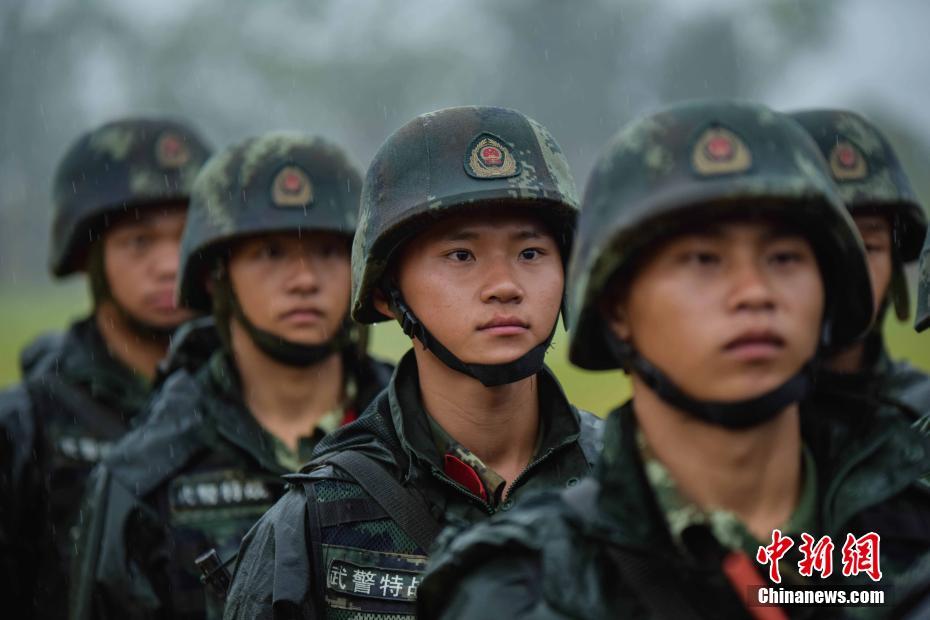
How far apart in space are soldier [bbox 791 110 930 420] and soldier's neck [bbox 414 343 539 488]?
1887mm

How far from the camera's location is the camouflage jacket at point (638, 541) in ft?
10.7

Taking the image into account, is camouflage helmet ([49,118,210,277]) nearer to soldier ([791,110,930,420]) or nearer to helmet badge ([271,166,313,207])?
helmet badge ([271,166,313,207])

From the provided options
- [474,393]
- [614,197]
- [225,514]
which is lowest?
[225,514]

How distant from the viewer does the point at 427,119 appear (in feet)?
17.6

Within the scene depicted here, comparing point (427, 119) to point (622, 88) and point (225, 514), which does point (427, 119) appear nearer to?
point (225, 514)

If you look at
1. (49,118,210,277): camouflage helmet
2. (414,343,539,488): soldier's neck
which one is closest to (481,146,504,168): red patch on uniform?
(414,343,539,488): soldier's neck

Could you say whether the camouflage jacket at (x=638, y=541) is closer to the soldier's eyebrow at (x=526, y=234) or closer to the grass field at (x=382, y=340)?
the soldier's eyebrow at (x=526, y=234)

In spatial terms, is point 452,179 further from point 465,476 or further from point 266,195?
point 266,195

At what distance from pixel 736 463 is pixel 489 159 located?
207cm

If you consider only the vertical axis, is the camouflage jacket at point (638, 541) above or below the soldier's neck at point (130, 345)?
below

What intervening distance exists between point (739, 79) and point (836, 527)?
4342 cm

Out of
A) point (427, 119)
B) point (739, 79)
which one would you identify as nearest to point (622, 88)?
point (739, 79)

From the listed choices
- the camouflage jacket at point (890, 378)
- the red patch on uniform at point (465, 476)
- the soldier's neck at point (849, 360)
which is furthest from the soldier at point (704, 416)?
the soldier's neck at point (849, 360)

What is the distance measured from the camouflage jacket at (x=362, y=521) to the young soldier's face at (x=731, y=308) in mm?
1576
